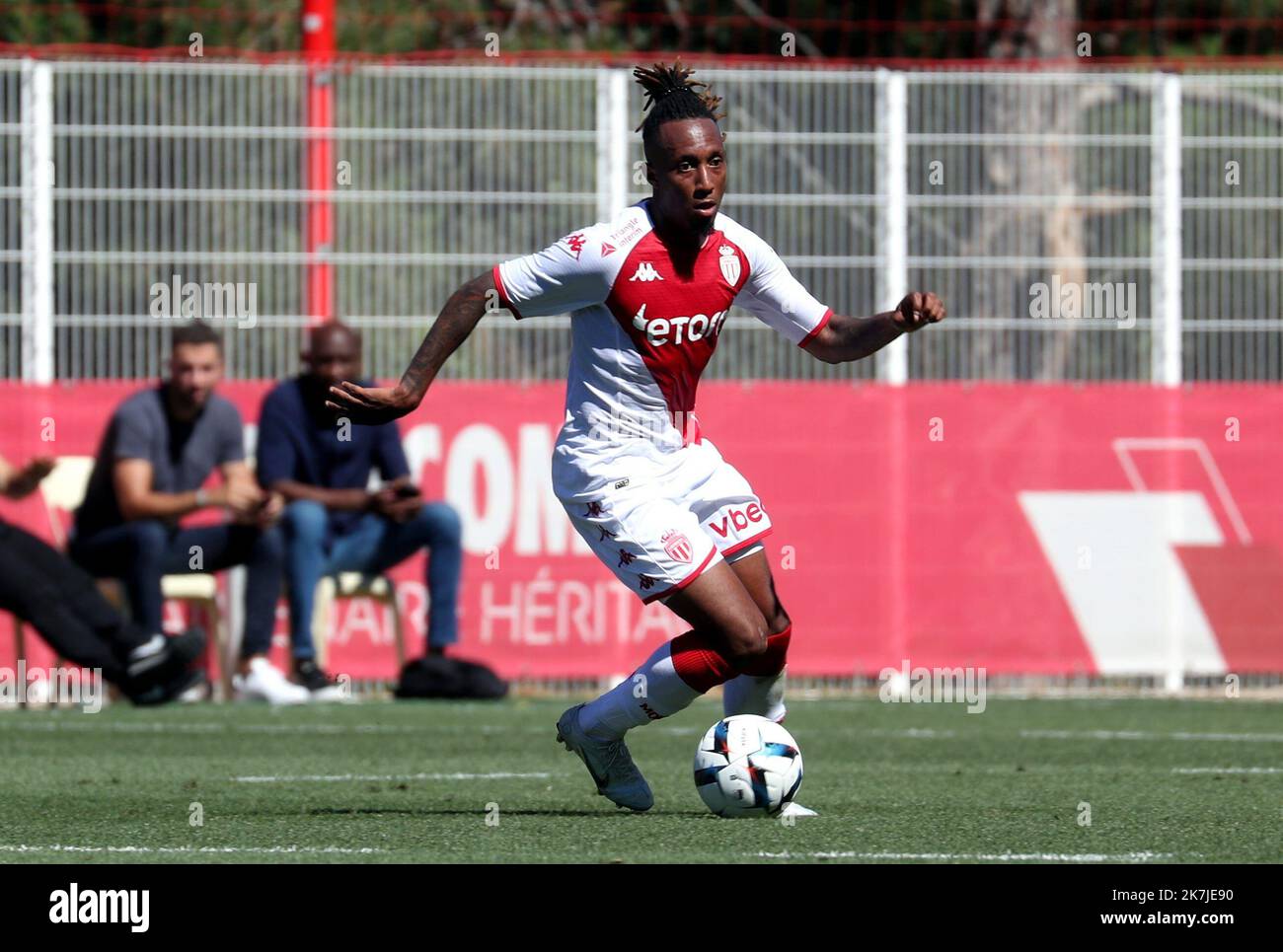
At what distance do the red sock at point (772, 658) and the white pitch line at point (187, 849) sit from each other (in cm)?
145

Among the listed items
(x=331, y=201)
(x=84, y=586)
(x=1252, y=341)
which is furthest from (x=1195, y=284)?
(x=84, y=586)

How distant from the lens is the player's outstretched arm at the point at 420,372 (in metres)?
6.72

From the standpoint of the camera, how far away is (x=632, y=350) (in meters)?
7.14

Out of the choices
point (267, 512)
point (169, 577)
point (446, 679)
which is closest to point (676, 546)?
point (267, 512)

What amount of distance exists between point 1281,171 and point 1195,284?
2.43 ft

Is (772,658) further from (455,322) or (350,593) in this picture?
→ (350,593)

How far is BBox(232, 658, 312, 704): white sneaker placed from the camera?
1229 cm

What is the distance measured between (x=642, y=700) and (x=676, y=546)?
46 centimetres

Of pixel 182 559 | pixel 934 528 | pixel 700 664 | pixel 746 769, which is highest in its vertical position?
pixel 934 528

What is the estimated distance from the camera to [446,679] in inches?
496

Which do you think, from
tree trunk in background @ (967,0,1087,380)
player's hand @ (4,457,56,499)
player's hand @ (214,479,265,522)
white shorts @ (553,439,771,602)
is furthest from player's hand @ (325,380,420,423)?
tree trunk in background @ (967,0,1087,380)

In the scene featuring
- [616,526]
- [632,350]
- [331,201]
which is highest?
[331,201]

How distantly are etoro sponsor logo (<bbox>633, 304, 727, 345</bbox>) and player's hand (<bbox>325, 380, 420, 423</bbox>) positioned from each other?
70 centimetres
